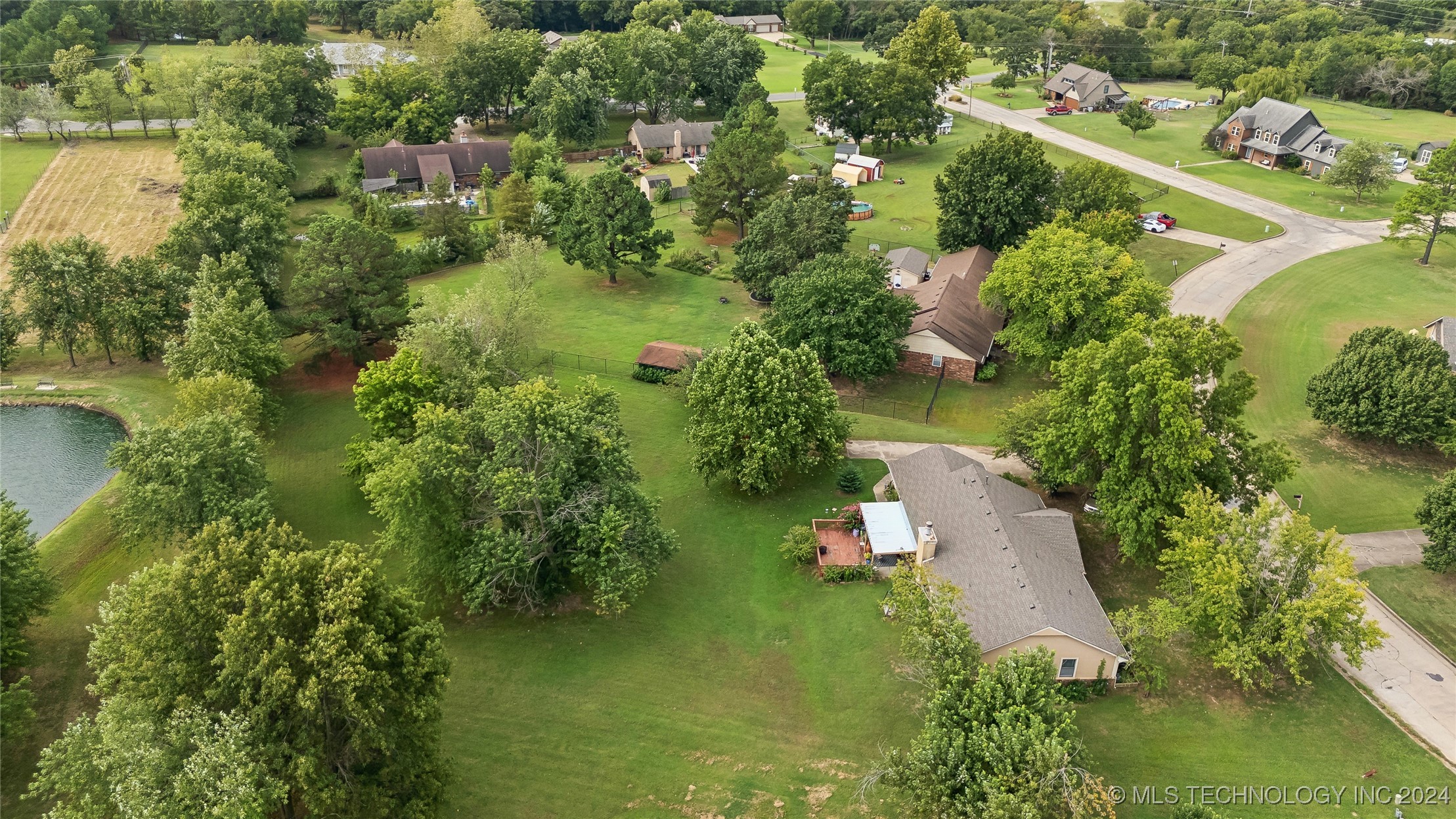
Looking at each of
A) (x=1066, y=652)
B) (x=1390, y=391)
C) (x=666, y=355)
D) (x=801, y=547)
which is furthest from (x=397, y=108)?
(x=1390, y=391)

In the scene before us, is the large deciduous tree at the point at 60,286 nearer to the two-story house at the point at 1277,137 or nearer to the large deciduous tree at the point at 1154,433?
the large deciduous tree at the point at 1154,433

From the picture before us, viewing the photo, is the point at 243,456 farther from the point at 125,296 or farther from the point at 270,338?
the point at 125,296

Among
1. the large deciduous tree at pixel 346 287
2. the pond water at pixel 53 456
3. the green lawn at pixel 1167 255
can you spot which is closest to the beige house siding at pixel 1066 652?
the large deciduous tree at pixel 346 287

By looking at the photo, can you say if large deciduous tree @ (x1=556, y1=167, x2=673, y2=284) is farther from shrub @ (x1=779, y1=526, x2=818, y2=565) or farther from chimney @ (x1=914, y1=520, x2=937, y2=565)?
chimney @ (x1=914, y1=520, x2=937, y2=565)

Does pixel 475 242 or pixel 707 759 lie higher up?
pixel 475 242

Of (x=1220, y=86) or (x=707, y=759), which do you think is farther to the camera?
(x=1220, y=86)

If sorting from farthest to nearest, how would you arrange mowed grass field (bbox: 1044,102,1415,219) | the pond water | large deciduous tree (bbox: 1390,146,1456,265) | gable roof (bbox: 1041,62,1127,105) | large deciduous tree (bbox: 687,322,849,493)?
gable roof (bbox: 1041,62,1127,105) < mowed grass field (bbox: 1044,102,1415,219) < large deciduous tree (bbox: 1390,146,1456,265) < the pond water < large deciduous tree (bbox: 687,322,849,493)

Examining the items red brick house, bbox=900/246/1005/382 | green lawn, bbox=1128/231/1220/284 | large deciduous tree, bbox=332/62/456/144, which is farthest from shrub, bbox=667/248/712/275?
large deciduous tree, bbox=332/62/456/144

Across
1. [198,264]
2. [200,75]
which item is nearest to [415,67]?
[200,75]
